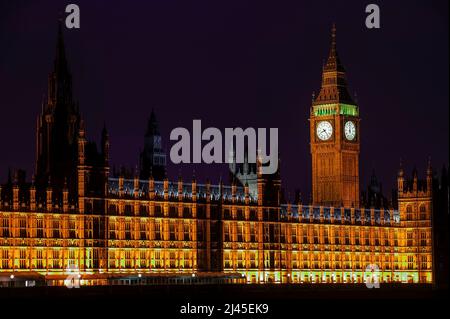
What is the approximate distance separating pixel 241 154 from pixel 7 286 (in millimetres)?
42728

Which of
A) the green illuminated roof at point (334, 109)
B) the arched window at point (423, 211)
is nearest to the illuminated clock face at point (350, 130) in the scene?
the green illuminated roof at point (334, 109)

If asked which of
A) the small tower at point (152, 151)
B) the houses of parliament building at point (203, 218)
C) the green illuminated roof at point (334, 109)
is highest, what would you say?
the green illuminated roof at point (334, 109)

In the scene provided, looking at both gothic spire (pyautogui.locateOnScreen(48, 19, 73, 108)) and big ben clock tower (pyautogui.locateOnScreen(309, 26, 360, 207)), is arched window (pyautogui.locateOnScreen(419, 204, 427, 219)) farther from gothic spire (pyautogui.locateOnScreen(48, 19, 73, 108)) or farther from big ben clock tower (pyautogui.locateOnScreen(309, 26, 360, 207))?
gothic spire (pyautogui.locateOnScreen(48, 19, 73, 108))

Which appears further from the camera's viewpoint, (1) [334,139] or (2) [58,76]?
(1) [334,139]

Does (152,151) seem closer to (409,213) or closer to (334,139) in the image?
(334,139)

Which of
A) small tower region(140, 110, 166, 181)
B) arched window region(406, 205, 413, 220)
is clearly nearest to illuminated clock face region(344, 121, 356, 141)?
arched window region(406, 205, 413, 220)

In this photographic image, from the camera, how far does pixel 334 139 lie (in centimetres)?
18700

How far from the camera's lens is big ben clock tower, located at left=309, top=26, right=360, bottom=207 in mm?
186375

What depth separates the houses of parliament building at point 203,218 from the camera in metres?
143

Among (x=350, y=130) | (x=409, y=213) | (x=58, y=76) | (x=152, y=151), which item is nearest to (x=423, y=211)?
(x=409, y=213)

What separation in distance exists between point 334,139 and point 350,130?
7.86 ft

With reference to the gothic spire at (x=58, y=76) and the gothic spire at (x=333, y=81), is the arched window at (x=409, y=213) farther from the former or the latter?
the gothic spire at (x=58, y=76)
